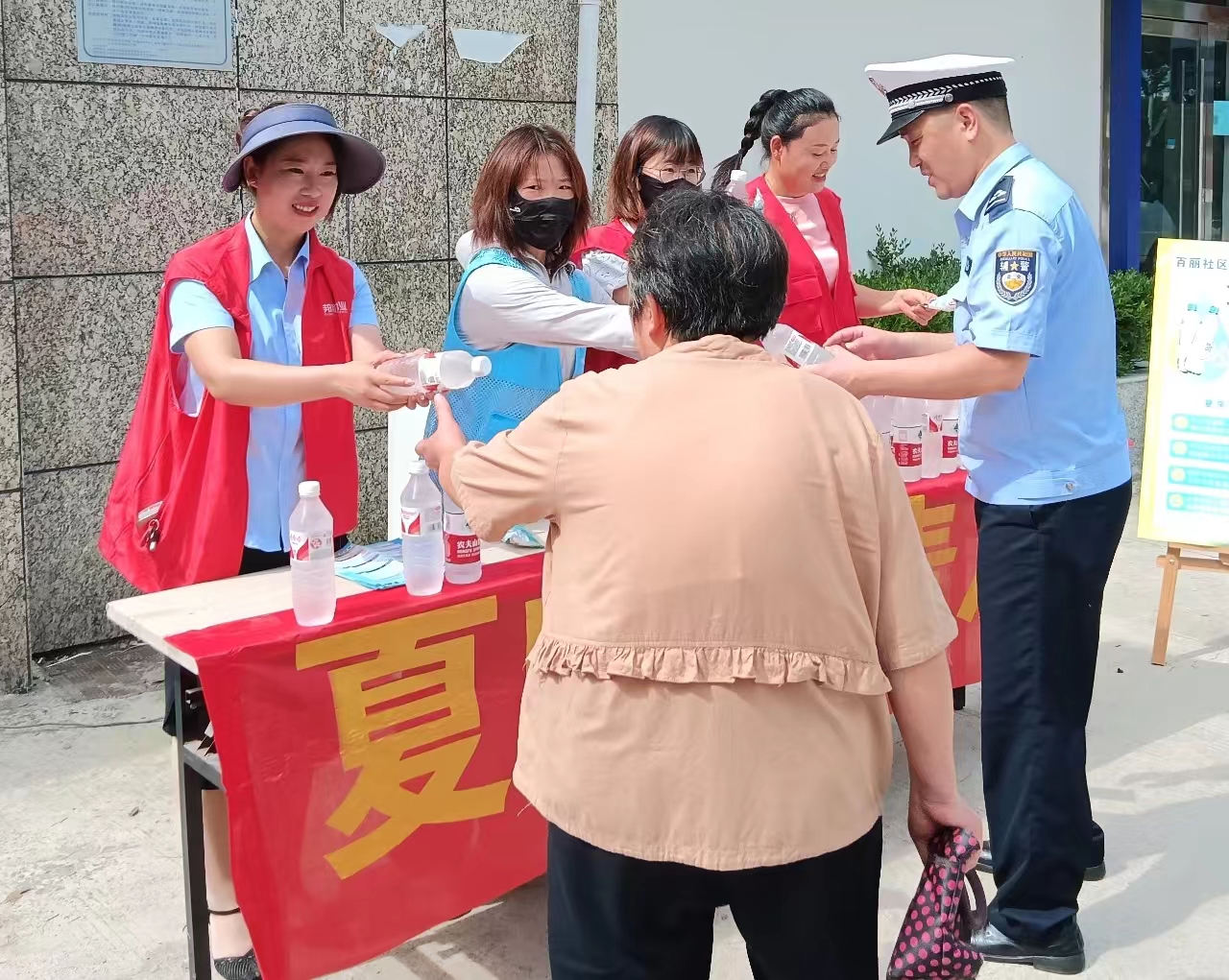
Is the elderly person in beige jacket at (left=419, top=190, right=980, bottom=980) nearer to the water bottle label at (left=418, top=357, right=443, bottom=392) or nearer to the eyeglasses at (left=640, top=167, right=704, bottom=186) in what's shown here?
the water bottle label at (left=418, top=357, right=443, bottom=392)

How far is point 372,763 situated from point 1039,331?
4.90ft

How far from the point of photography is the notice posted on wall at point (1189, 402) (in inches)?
180

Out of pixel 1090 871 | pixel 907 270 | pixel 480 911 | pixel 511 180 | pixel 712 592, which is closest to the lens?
pixel 712 592

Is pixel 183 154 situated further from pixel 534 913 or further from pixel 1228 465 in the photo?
pixel 1228 465

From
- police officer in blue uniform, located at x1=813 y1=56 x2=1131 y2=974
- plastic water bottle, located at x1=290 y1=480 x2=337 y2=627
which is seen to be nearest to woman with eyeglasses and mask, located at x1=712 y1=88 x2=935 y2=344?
police officer in blue uniform, located at x1=813 y1=56 x2=1131 y2=974

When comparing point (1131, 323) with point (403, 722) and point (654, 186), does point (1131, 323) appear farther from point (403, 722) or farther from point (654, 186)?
point (403, 722)

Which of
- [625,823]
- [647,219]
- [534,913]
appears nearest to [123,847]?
[534,913]

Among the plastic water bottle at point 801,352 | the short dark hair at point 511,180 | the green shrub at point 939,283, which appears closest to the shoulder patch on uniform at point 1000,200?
the plastic water bottle at point 801,352

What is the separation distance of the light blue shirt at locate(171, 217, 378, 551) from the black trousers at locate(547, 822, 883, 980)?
1.25 meters

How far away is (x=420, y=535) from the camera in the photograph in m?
2.54

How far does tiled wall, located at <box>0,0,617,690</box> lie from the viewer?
4.23 meters

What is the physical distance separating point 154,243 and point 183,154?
333 mm

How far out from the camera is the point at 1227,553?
4.64m

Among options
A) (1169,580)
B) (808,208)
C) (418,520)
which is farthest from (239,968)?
(1169,580)
